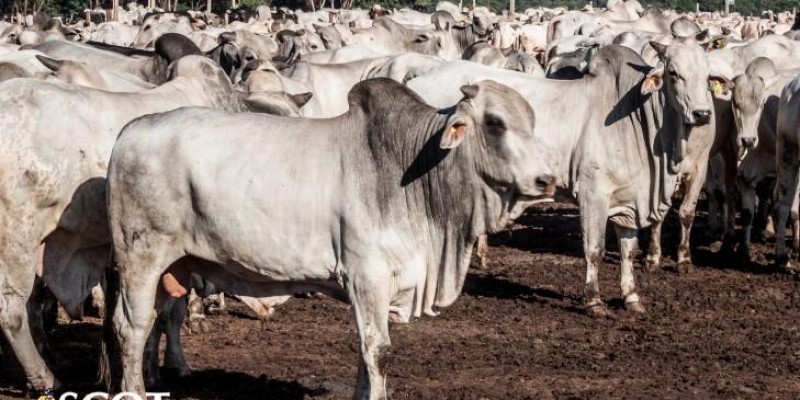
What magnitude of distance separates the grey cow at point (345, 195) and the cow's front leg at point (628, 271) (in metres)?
4.82

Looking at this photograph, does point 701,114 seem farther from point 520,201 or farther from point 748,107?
point 520,201

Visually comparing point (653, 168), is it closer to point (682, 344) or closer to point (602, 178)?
point (602, 178)

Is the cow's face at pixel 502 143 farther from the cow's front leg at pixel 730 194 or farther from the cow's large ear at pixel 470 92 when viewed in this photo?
the cow's front leg at pixel 730 194

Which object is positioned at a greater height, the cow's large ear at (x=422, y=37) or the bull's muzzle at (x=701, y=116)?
the bull's muzzle at (x=701, y=116)

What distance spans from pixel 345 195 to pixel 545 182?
1.00 meters

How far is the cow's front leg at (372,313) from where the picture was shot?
692cm

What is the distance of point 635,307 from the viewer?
11680 millimetres

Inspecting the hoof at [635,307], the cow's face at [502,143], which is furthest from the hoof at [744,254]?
the cow's face at [502,143]

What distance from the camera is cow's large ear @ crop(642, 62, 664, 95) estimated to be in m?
11.4

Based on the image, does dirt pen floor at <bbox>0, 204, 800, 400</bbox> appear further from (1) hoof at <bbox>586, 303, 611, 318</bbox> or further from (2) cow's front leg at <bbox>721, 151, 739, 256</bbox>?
(2) cow's front leg at <bbox>721, 151, 739, 256</bbox>

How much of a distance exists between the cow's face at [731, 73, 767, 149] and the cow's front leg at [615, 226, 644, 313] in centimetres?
214

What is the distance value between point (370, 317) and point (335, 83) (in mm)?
10477

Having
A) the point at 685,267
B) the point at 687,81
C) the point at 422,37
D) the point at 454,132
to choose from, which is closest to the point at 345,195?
Result: the point at 454,132

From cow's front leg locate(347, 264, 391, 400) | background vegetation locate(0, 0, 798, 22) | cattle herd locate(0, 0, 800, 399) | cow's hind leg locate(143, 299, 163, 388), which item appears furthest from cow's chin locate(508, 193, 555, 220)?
background vegetation locate(0, 0, 798, 22)
